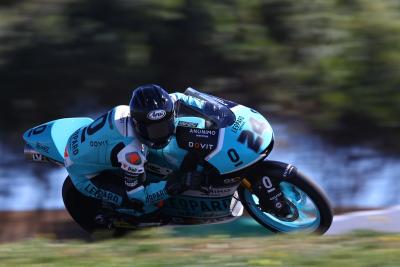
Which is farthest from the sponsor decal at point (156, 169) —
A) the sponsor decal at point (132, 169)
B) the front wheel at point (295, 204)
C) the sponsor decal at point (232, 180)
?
the front wheel at point (295, 204)

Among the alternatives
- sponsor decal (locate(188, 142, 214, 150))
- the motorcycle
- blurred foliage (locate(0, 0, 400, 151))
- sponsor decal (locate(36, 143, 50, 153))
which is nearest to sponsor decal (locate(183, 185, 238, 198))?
the motorcycle

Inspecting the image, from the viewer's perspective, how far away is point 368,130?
12.1 metres

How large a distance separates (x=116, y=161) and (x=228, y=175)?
3.24 feet

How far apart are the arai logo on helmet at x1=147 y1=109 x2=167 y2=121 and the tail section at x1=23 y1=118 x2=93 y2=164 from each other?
113 centimetres

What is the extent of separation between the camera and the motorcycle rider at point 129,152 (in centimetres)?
720

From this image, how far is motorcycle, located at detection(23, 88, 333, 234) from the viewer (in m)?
7.24

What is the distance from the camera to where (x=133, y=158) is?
287 inches

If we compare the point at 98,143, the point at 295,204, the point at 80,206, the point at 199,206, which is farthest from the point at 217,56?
the point at 295,204

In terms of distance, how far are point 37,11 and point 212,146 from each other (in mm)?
4236

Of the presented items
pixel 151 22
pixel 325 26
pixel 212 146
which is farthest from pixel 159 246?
pixel 325 26

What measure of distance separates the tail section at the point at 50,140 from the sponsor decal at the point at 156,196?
3.08 feet

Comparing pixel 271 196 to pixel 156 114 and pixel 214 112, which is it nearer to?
pixel 214 112

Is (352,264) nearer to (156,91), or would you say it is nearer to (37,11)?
(156,91)

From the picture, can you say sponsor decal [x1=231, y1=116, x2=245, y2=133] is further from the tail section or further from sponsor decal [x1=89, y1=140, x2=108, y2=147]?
the tail section
